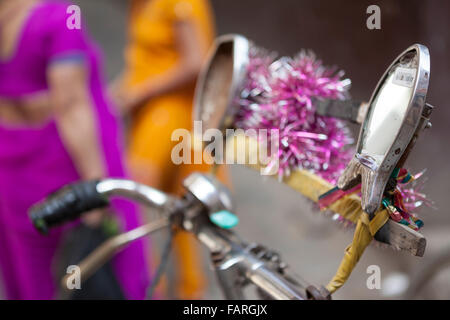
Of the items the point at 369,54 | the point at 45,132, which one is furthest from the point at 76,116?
the point at 369,54

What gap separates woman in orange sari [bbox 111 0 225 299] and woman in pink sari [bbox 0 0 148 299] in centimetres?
14

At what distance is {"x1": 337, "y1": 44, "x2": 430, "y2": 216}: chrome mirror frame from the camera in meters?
0.36

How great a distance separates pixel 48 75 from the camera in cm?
106

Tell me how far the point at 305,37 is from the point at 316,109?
26 cm

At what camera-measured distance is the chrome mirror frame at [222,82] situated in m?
0.58

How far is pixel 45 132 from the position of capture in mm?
1098

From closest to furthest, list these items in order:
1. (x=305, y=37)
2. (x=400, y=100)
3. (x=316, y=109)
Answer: (x=400, y=100) < (x=316, y=109) < (x=305, y=37)

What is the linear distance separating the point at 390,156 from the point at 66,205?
389 millimetres

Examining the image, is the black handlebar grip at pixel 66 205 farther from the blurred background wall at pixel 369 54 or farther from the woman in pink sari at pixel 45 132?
the woman in pink sari at pixel 45 132

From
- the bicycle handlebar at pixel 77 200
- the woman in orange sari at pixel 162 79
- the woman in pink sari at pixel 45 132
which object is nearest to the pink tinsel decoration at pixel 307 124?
the bicycle handlebar at pixel 77 200

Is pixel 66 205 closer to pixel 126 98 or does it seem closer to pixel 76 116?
pixel 76 116

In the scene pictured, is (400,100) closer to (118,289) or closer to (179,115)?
(118,289)

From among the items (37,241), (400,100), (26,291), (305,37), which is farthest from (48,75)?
(400,100)
